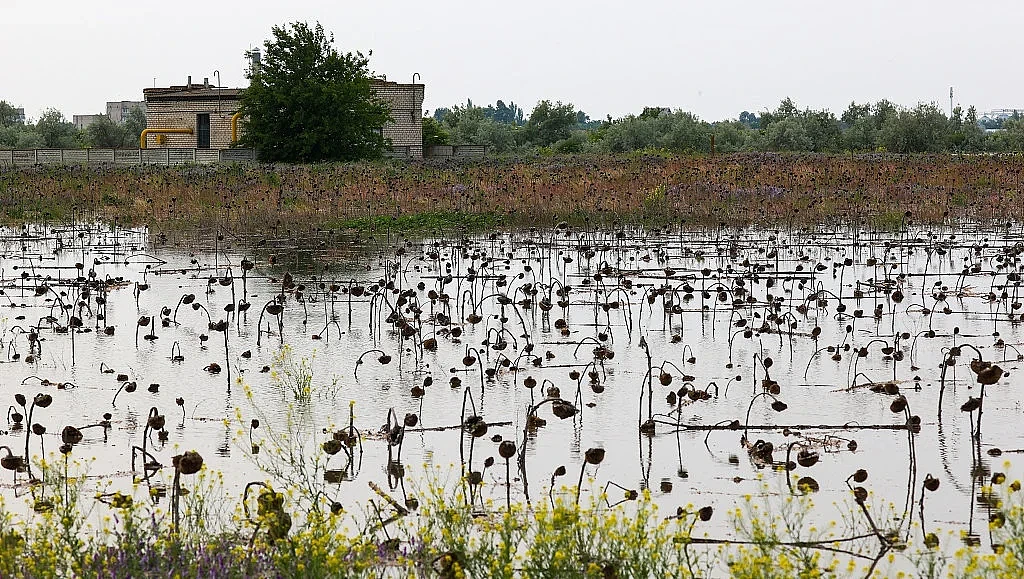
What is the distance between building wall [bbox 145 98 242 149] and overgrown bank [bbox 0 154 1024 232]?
25.5m

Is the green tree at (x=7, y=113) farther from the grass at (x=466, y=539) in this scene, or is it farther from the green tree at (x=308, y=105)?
the grass at (x=466, y=539)

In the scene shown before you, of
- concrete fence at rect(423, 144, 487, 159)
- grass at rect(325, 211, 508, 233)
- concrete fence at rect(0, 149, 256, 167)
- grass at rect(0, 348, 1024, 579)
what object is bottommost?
grass at rect(0, 348, 1024, 579)

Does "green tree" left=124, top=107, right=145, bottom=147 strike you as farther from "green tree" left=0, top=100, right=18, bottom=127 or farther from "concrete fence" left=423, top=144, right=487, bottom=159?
"concrete fence" left=423, top=144, right=487, bottom=159

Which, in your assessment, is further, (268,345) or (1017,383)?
(268,345)

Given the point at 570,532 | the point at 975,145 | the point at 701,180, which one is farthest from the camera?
the point at 975,145

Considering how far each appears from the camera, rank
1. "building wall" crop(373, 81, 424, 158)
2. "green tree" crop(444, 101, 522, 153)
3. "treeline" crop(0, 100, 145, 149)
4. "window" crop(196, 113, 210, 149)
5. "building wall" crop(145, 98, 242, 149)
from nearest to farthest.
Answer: "building wall" crop(145, 98, 242, 149) → "window" crop(196, 113, 210, 149) → "building wall" crop(373, 81, 424, 158) → "green tree" crop(444, 101, 522, 153) → "treeline" crop(0, 100, 145, 149)

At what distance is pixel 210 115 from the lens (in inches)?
2606

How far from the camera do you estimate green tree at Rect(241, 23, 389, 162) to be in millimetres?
52344

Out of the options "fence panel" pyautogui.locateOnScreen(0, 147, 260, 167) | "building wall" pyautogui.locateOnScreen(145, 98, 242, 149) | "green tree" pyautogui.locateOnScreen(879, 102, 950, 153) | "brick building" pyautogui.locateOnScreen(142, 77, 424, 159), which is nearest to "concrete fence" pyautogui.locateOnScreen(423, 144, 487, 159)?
"brick building" pyautogui.locateOnScreen(142, 77, 424, 159)

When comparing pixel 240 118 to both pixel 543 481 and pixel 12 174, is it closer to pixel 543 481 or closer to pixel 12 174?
pixel 12 174

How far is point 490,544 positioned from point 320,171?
116ft

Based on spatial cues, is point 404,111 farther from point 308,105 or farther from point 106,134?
point 106,134

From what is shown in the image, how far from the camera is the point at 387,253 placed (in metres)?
19.4

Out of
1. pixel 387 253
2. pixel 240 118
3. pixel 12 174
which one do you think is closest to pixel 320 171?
pixel 12 174
